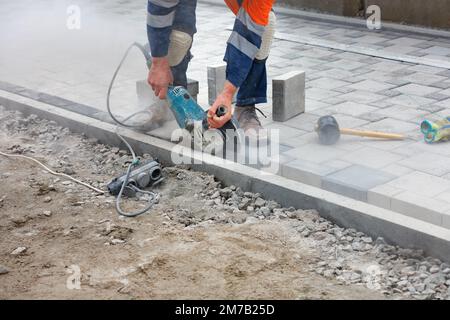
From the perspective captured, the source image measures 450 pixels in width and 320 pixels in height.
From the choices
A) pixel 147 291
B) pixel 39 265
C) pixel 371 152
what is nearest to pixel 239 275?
pixel 147 291

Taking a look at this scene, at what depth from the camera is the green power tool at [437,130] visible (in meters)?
5.43

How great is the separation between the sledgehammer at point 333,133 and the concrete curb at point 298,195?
652 millimetres

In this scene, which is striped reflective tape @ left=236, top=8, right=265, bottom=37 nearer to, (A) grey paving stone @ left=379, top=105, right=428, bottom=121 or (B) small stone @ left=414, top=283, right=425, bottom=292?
(A) grey paving stone @ left=379, top=105, right=428, bottom=121

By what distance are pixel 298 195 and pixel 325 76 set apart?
2597mm

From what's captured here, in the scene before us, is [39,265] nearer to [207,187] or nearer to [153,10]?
[207,187]

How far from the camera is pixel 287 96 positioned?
238 inches

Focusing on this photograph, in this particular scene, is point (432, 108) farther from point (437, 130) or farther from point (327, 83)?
point (327, 83)

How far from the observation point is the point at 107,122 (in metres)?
6.30

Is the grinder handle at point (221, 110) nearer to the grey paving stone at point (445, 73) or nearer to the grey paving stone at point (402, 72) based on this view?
the grey paving stone at point (402, 72)

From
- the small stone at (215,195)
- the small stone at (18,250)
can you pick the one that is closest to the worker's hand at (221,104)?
the small stone at (215,195)

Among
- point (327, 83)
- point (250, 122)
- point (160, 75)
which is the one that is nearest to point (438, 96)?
point (327, 83)

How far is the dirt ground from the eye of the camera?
13.2 feet

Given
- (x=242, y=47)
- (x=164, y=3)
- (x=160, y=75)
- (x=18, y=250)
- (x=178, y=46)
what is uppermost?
(x=164, y=3)
